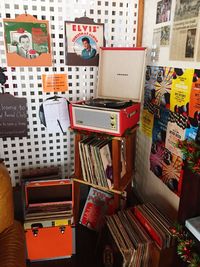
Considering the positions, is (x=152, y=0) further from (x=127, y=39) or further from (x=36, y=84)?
(x=36, y=84)

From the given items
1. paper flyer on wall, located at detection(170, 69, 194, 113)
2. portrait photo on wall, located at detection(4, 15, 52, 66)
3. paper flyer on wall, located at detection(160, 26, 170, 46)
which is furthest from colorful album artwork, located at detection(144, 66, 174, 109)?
portrait photo on wall, located at detection(4, 15, 52, 66)

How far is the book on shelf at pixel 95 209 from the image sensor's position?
5.88 feet

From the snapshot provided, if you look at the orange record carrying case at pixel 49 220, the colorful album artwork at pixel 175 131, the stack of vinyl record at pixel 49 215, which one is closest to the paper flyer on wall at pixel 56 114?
the orange record carrying case at pixel 49 220

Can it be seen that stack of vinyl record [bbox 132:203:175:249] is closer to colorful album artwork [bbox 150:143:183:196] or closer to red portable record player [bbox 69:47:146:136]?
colorful album artwork [bbox 150:143:183:196]

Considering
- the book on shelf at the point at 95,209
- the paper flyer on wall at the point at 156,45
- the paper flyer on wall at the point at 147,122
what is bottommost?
the book on shelf at the point at 95,209

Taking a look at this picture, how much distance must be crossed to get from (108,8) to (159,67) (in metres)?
0.57

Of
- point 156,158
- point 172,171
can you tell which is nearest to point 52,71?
point 156,158

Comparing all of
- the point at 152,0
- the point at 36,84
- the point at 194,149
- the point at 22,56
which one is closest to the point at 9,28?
the point at 22,56

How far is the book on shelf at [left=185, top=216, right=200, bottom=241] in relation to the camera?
2.63 ft

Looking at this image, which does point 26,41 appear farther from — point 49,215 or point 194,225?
point 194,225

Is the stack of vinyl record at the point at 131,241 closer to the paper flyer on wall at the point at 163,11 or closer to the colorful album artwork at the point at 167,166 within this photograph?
the colorful album artwork at the point at 167,166

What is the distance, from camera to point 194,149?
2.77 ft

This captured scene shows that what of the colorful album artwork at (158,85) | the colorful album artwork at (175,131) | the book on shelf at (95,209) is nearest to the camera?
the colorful album artwork at (175,131)

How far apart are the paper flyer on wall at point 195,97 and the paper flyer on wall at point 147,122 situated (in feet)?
1.43
